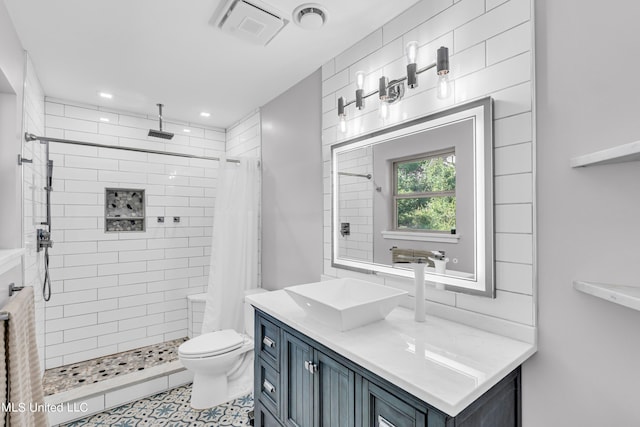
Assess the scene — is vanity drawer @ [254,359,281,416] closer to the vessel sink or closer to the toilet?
the vessel sink

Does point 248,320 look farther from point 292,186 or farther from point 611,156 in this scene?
point 611,156

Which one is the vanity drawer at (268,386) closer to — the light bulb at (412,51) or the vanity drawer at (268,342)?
the vanity drawer at (268,342)

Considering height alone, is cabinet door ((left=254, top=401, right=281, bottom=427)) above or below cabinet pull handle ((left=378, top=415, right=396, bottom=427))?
below

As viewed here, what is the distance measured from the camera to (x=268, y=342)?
170cm

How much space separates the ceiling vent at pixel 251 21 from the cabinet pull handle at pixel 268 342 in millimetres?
1754

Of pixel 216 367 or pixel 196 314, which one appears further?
pixel 196 314

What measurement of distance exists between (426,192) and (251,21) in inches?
52.9

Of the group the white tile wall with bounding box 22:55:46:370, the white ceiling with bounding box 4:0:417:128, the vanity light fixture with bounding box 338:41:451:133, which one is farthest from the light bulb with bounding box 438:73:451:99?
the white tile wall with bounding box 22:55:46:370

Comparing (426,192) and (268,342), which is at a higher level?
(426,192)

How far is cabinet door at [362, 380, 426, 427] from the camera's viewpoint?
0.95 metres

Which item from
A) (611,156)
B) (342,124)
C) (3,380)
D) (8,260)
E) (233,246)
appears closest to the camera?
(611,156)

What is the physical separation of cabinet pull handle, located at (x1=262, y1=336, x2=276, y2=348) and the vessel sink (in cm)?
32

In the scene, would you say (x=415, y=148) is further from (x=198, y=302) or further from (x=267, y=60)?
(x=198, y=302)

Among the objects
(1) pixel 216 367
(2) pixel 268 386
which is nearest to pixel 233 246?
(1) pixel 216 367
